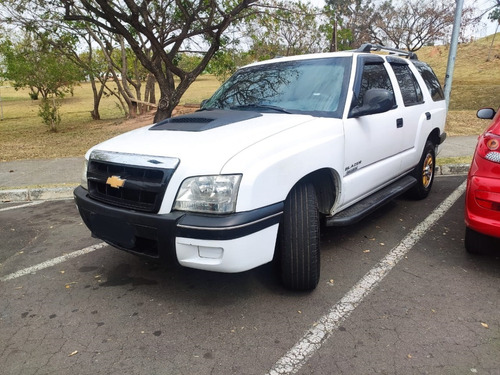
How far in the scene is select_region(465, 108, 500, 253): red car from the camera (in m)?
3.04

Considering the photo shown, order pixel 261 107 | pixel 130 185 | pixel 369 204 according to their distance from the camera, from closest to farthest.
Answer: pixel 130 185 < pixel 261 107 < pixel 369 204

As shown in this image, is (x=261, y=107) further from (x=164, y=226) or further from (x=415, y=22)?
(x=415, y=22)

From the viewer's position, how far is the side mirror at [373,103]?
332cm

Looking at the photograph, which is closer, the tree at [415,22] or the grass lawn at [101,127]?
the grass lawn at [101,127]

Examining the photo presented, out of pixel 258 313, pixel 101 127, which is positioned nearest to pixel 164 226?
pixel 258 313

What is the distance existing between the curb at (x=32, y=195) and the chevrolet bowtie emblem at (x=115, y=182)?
3892mm

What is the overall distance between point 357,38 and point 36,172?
2510 centimetres

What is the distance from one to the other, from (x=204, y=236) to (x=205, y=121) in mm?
1145

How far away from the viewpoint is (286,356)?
234 centimetres

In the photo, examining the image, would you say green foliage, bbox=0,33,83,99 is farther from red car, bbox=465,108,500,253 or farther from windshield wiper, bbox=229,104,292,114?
red car, bbox=465,108,500,253

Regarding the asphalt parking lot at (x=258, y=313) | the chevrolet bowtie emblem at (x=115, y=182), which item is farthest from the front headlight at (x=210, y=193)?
the asphalt parking lot at (x=258, y=313)

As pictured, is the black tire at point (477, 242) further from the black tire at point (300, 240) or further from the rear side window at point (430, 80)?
the rear side window at point (430, 80)

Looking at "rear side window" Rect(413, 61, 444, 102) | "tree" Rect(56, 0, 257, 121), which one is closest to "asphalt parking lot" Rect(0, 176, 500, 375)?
"rear side window" Rect(413, 61, 444, 102)

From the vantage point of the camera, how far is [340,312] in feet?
9.09
